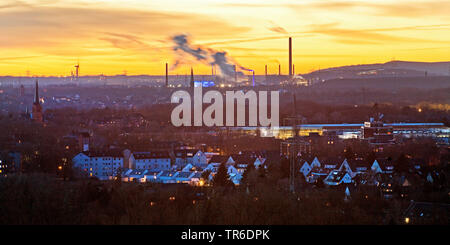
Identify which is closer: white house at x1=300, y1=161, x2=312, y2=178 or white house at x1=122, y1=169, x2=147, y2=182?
white house at x1=122, y1=169, x2=147, y2=182

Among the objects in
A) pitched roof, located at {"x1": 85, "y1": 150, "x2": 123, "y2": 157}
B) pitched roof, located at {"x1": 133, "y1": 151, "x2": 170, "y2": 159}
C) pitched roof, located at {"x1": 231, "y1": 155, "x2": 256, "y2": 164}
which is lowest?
pitched roof, located at {"x1": 231, "y1": 155, "x2": 256, "y2": 164}

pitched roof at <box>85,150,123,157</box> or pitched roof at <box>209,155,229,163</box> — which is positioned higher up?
pitched roof at <box>85,150,123,157</box>

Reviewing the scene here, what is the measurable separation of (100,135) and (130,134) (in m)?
0.94

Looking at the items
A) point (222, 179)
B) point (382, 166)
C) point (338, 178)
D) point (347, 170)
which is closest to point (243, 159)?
point (347, 170)

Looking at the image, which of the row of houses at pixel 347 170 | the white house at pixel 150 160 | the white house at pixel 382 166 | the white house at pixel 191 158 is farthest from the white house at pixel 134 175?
the white house at pixel 382 166

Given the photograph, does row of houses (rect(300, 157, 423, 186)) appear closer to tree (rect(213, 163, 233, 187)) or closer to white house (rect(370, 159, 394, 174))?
white house (rect(370, 159, 394, 174))

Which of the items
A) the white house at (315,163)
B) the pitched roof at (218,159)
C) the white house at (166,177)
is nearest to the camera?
the white house at (166,177)

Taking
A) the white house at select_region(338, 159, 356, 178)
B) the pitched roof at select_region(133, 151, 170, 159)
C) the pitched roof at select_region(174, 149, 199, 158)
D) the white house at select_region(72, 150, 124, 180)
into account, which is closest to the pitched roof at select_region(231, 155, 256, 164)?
the pitched roof at select_region(174, 149, 199, 158)

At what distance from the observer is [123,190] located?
991 centimetres

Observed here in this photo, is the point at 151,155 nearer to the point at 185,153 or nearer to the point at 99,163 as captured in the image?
the point at 185,153

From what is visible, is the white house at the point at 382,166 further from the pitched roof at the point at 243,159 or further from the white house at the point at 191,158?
the white house at the point at 191,158

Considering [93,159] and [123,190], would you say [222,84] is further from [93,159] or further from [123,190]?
[123,190]

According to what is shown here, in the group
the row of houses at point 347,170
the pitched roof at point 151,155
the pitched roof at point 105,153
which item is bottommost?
the row of houses at point 347,170

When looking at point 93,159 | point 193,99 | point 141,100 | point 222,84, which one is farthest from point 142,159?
point 141,100
